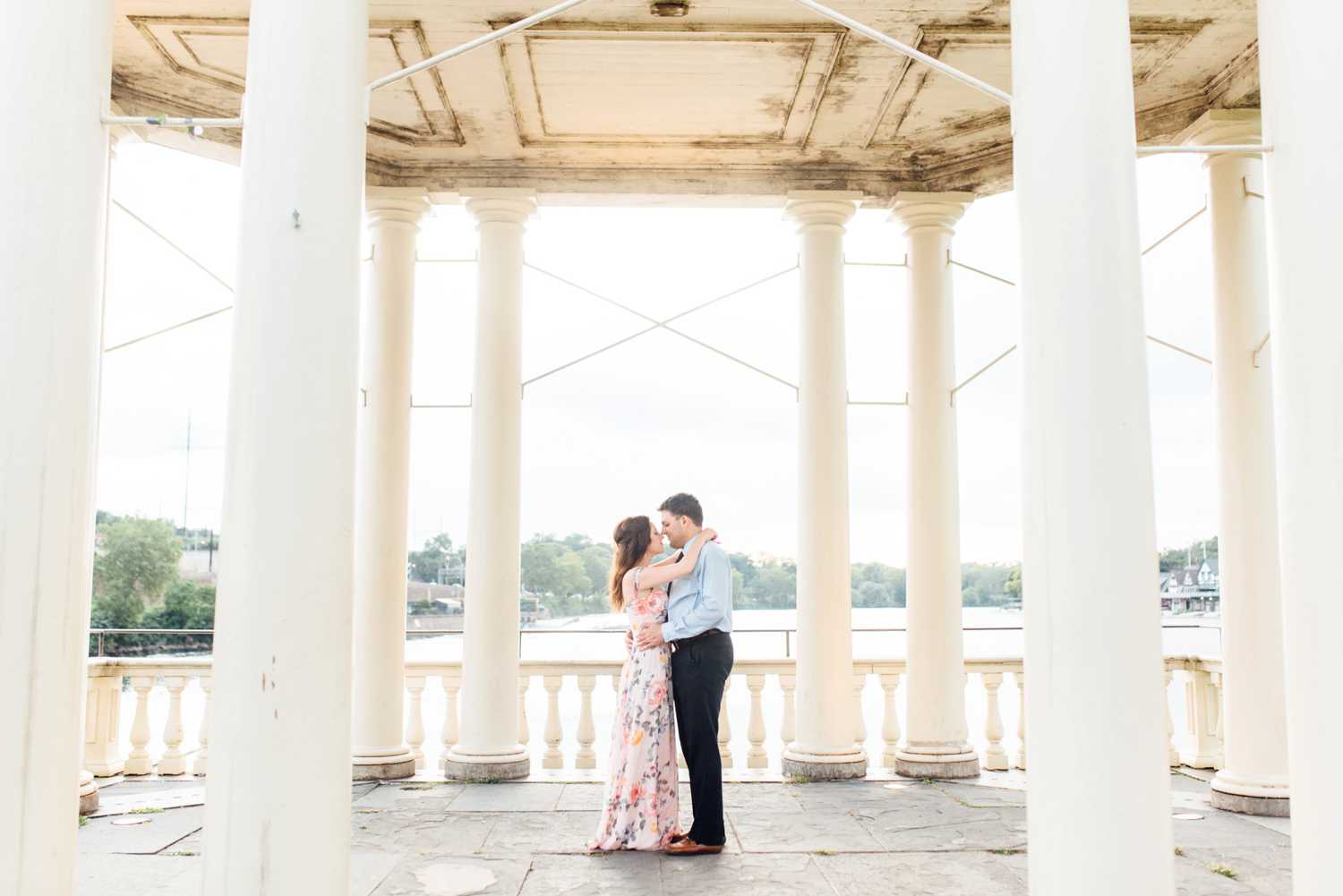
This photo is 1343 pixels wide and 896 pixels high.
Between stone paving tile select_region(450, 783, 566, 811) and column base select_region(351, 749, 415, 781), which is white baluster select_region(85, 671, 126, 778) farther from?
stone paving tile select_region(450, 783, 566, 811)

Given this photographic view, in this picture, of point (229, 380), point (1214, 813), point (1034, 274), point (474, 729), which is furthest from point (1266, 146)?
point (474, 729)

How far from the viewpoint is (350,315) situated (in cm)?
561

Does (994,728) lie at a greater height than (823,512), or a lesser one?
lesser

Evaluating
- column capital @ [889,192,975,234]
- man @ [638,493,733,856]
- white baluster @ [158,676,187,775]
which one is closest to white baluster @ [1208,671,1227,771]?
column capital @ [889,192,975,234]

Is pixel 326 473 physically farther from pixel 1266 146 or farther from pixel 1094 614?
pixel 1266 146

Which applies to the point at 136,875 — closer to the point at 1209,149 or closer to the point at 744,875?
the point at 744,875

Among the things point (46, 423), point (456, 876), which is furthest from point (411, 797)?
point (46, 423)

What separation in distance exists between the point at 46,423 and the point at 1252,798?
35.5ft

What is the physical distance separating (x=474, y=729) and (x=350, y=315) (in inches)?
309

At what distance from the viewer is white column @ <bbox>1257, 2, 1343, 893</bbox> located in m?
5.51

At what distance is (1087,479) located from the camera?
5.36m

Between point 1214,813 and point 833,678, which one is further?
point 833,678

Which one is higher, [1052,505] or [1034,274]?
[1034,274]

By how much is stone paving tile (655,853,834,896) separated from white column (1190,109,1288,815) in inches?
194
